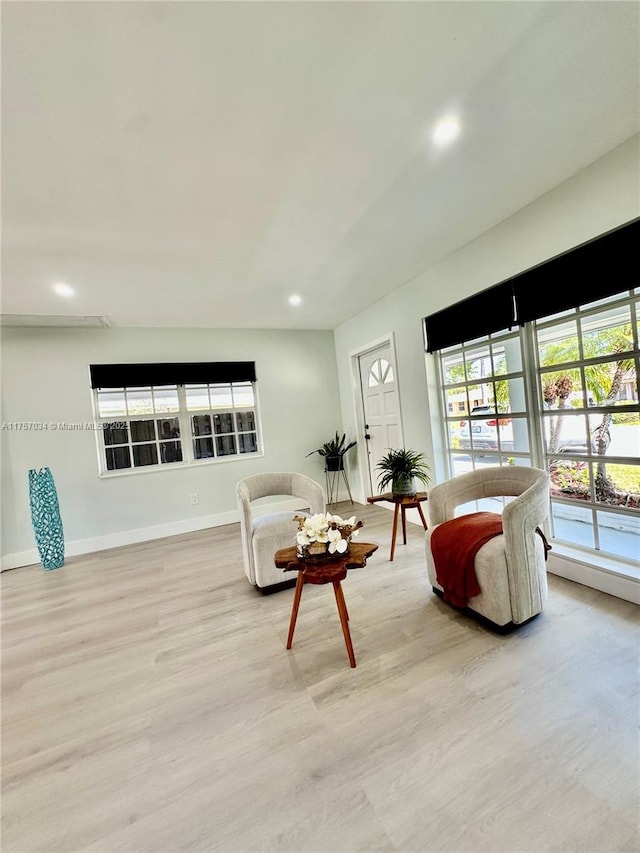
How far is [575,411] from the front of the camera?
238 cm

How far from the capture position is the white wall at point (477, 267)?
1.98 metres

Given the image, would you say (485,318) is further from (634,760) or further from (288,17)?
(634,760)

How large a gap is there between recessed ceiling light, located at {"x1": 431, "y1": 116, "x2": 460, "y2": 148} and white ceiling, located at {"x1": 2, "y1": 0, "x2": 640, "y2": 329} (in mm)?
→ 47

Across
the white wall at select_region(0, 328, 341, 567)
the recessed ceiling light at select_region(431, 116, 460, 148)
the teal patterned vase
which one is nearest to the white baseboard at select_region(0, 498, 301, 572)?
the white wall at select_region(0, 328, 341, 567)

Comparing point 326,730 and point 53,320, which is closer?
point 326,730

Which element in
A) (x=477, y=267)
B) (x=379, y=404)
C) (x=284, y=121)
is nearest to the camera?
(x=284, y=121)

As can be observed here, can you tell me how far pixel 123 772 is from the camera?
1.32 metres

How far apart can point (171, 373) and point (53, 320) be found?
4.17 feet

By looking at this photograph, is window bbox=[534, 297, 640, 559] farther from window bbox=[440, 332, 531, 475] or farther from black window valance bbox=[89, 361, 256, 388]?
black window valance bbox=[89, 361, 256, 388]

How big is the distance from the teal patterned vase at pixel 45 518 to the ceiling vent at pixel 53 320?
62.1 inches

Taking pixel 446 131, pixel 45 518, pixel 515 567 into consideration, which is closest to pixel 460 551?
pixel 515 567

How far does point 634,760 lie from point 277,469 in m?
4.07

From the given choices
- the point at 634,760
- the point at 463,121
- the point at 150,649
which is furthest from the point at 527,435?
the point at 150,649

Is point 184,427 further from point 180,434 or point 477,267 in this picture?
point 477,267
